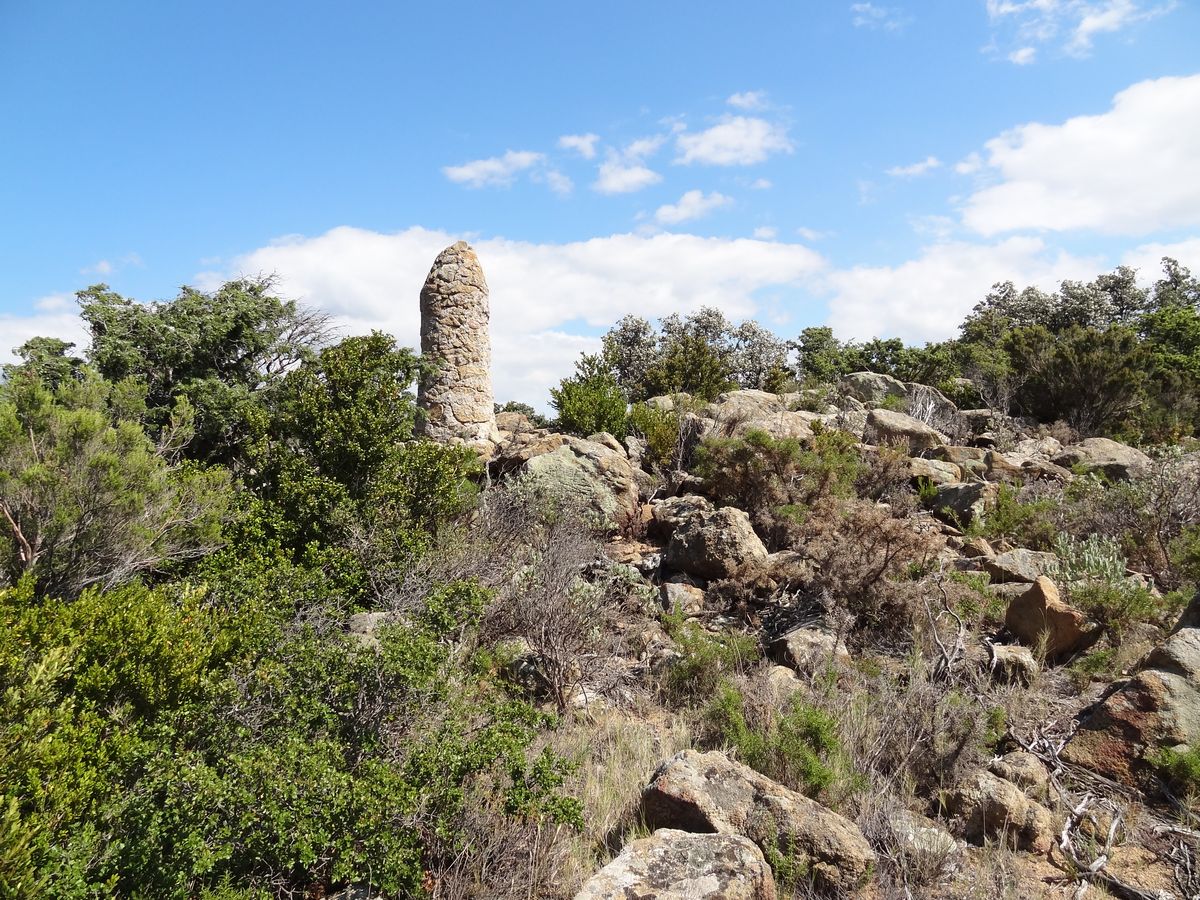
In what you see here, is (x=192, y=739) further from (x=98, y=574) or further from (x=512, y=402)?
(x=512, y=402)

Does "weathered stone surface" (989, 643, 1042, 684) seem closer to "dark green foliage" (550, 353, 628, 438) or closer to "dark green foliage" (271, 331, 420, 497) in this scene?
"dark green foliage" (271, 331, 420, 497)

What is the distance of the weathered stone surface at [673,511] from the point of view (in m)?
8.73

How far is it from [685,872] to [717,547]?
4.63 m

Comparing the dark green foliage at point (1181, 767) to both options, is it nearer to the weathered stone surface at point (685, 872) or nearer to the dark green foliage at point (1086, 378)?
the weathered stone surface at point (685, 872)

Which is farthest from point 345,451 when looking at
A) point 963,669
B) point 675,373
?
point 675,373

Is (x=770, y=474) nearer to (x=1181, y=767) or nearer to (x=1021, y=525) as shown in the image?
(x=1021, y=525)

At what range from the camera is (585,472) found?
9273 mm

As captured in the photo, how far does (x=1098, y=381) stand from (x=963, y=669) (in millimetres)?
14944

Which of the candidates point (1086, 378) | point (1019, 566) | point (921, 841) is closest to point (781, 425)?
point (1019, 566)

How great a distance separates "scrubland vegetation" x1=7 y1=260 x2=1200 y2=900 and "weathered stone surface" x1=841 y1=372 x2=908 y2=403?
7.69m

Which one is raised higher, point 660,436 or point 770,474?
point 660,436

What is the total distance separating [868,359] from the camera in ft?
91.5

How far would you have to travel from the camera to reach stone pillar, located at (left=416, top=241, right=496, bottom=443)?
38.5 feet

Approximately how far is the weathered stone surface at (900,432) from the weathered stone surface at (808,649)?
771cm
